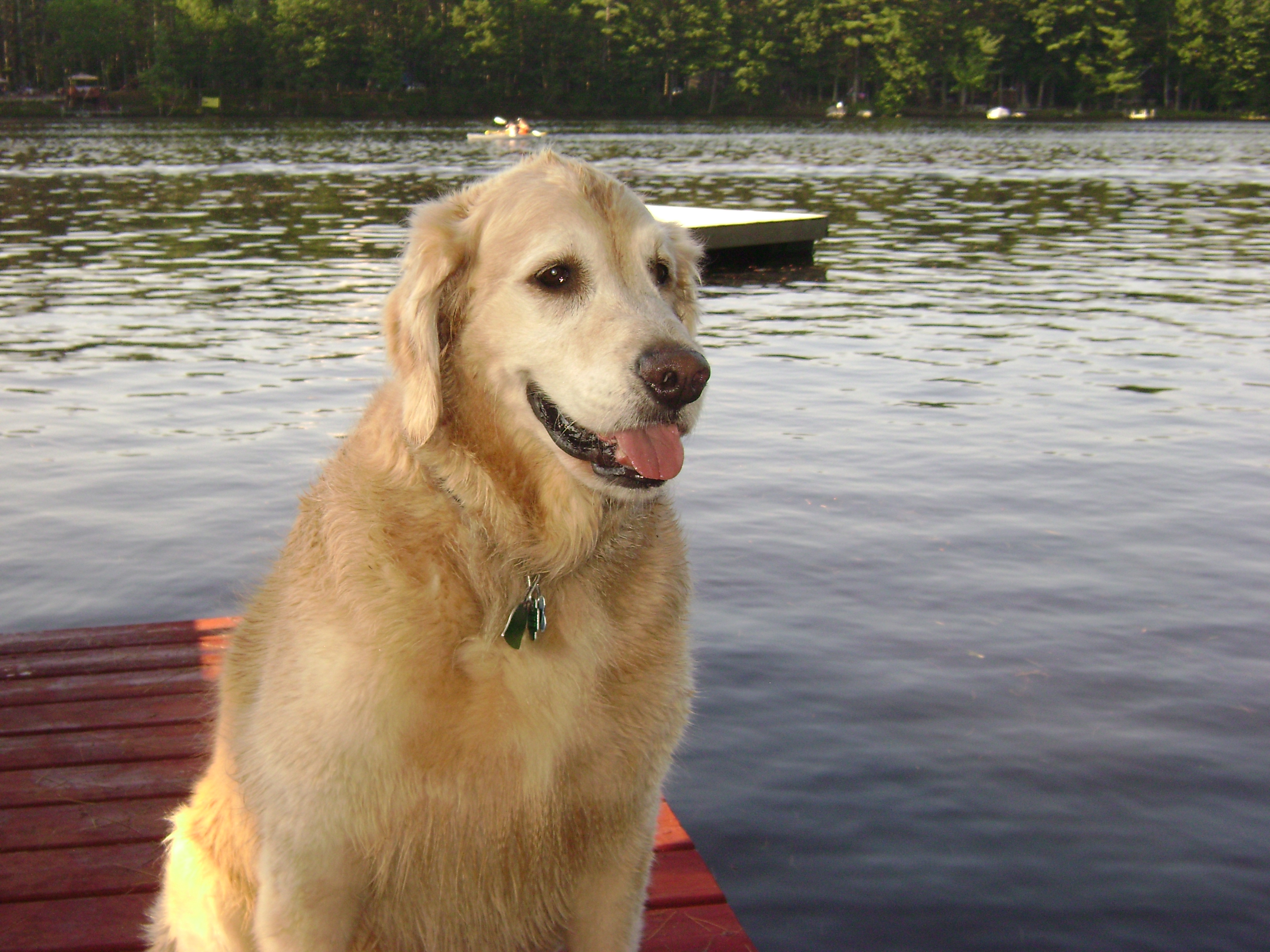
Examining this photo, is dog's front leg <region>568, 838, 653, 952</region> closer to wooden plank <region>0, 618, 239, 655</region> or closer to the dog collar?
the dog collar

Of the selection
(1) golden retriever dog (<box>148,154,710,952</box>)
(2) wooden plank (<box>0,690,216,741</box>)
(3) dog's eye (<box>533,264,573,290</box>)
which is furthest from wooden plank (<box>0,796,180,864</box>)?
(3) dog's eye (<box>533,264,573,290</box>)

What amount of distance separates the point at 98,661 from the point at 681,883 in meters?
2.98

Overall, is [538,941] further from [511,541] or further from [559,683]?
[511,541]

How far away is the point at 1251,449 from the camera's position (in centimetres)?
1106

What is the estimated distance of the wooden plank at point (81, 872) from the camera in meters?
3.81

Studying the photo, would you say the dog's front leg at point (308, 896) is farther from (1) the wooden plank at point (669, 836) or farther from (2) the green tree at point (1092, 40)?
(2) the green tree at point (1092, 40)

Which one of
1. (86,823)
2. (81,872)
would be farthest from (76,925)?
(86,823)

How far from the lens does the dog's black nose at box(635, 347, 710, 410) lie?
3006mm

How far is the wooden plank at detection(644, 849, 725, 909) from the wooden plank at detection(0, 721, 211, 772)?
168cm

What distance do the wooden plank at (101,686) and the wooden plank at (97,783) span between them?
63cm

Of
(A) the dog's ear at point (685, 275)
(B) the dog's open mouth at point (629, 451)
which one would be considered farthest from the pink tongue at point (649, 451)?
(A) the dog's ear at point (685, 275)

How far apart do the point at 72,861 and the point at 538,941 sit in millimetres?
1698

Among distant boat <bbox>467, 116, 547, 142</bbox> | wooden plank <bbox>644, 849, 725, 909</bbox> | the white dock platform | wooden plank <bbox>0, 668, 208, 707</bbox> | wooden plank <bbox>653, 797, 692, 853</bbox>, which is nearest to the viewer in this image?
wooden plank <bbox>644, 849, 725, 909</bbox>

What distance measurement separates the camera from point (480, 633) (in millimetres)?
3014
